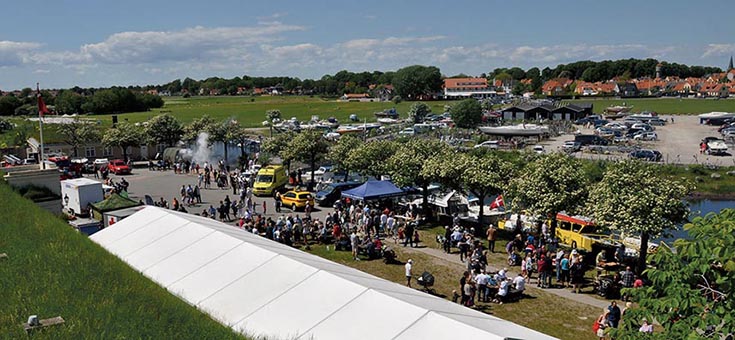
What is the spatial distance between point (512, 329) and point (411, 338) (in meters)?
1.77

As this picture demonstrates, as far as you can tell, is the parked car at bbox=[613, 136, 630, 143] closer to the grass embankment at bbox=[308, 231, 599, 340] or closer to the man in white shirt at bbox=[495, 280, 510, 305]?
the grass embankment at bbox=[308, 231, 599, 340]

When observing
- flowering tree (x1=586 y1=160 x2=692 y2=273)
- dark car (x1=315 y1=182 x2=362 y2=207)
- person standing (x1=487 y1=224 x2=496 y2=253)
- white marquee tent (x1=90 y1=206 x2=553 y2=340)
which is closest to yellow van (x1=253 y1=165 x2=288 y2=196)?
dark car (x1=315 y1=182 x2=362 y2=207)

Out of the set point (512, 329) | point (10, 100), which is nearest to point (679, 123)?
point (512, 329)

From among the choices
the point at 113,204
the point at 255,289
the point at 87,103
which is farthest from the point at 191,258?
the point at 87,103

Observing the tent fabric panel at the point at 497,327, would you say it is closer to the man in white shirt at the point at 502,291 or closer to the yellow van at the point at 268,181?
the man in white shirt at the point at 502,291

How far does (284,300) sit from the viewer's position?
1134 cm

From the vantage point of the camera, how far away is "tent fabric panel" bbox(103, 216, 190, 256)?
16266mm

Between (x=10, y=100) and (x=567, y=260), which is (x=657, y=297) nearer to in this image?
(x=567, y=260)

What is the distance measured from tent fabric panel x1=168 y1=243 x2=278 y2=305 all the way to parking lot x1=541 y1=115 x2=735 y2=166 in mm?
52114

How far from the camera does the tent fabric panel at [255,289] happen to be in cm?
1129

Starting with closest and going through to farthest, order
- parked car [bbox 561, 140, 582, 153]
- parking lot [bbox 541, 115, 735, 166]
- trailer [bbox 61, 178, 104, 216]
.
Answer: trailer [bbox 61, 178, 104, 216] < parking lot [bbox 541, 115, 735, 166] < parked car [bbox 561, 140, 582, 153]

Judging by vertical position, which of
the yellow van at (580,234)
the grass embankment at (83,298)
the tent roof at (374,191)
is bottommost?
the yellow van at (580,234)

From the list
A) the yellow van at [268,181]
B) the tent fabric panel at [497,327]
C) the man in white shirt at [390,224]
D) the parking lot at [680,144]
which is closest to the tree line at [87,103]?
the yellow van at [268,181]

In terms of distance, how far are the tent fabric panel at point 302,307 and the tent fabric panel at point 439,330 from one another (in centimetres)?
175
